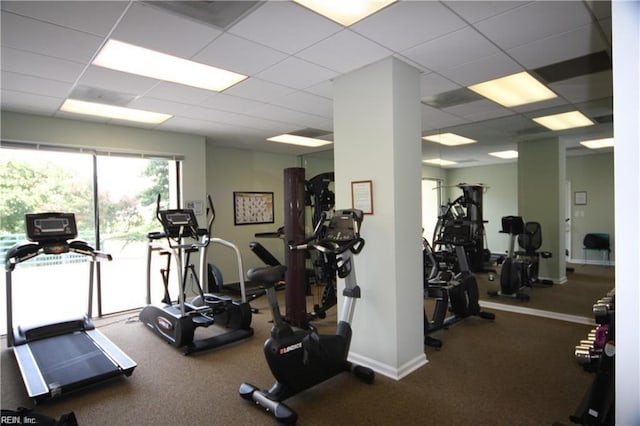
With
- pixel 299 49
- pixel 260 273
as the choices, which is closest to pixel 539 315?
pixel 260 273

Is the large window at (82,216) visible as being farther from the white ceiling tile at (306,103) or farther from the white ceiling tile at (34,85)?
the white ceiling tile at (306,103)

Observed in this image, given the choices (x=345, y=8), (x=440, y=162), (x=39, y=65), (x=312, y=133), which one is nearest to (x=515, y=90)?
(x=440, y=162)

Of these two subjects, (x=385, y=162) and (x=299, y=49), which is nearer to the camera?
(x=299, y=49)

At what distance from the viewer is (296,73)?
11.0ft

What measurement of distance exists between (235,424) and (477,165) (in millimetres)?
4427

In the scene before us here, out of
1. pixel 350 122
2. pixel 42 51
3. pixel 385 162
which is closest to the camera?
pixel 42 51

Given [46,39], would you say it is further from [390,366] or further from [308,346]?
[390,366]

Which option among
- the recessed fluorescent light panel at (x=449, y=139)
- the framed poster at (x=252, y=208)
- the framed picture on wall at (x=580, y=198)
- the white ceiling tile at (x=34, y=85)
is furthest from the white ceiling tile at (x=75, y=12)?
the framed picture on wall at (x=580, y=198)

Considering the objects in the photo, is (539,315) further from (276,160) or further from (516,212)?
(276,160)

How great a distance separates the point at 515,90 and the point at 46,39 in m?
4.48

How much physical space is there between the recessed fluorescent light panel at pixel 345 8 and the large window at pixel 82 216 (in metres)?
4.09

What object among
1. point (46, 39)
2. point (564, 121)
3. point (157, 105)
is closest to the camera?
point (46, 39)

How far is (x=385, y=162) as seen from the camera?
10.1 feet

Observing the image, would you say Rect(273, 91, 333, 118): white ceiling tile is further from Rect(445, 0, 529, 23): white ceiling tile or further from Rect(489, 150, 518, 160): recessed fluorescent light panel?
Rect(489, 150, 518, 160): recessed fluorescent light panel
